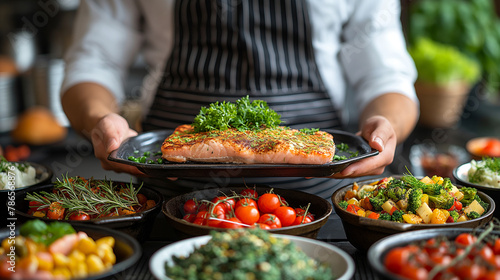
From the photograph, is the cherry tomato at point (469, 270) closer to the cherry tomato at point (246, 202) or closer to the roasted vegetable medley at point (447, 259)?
the roasted vegetable medley at point (447, 259)

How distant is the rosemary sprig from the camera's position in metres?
1.71

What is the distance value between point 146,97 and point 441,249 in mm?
2096

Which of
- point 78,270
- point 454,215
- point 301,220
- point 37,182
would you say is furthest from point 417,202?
point 37,182

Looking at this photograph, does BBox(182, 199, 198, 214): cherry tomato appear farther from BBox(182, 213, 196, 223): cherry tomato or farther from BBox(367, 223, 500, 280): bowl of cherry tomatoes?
BBox(367, 223, 500, 280): bowl of cherry tomatoes

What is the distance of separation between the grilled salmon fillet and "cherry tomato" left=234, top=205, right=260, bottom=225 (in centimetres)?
25

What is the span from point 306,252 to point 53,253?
25.8 inches

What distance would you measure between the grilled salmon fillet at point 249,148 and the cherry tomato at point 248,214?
25 centimetres

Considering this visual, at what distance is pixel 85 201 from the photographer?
67.8 inches

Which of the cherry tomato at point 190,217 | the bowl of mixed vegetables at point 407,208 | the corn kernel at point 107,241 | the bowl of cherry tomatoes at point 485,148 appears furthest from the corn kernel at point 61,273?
the bowl of cherry tomatoes at point 485,148

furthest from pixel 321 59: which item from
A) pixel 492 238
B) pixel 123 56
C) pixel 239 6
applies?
pixel 492 238

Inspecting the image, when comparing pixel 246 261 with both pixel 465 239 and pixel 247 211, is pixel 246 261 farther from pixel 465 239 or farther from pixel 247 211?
pixel 465 239

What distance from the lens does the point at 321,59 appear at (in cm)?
272

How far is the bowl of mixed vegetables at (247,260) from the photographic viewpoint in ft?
3.93

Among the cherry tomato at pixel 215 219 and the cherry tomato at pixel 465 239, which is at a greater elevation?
the cherry tomato at pixel 465 239
